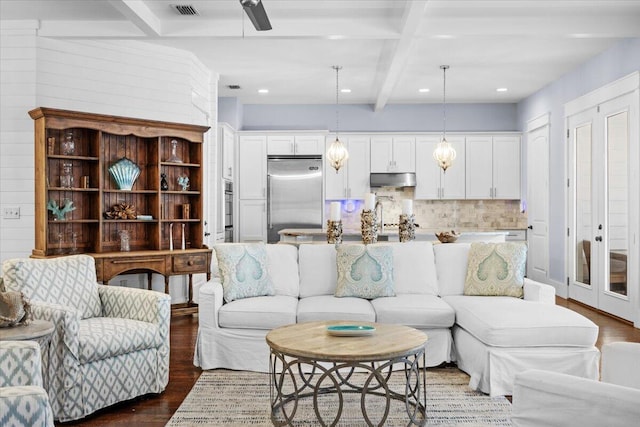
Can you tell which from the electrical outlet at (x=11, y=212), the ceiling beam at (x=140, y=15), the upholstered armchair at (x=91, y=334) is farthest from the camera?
the electrical outlet at (x=11, y=212)

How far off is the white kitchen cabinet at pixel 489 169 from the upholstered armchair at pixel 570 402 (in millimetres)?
7299

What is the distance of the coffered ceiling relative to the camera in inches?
189

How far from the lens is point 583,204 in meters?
6.61

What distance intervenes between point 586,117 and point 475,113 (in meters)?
2.74

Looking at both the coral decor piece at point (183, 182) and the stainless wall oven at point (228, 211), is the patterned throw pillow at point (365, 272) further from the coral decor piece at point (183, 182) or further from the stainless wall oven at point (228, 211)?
the stainless wall oven at point (228, 211)

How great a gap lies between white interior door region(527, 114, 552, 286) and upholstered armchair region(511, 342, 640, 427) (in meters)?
6.36

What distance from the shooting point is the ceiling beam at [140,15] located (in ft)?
14.6

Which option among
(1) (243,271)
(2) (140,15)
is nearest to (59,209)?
(2) (140,15)

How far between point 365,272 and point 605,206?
133 inches

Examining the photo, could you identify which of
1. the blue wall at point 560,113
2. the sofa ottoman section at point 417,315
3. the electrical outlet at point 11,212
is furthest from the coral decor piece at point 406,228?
the electrical outlet at point 11,212

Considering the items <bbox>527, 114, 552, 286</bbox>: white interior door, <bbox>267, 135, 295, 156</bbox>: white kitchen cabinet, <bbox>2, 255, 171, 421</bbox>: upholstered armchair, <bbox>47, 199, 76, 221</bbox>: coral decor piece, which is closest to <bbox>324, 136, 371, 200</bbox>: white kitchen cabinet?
<bbox>267, 135, 295, 156</bbox>: white kitchen cabinet

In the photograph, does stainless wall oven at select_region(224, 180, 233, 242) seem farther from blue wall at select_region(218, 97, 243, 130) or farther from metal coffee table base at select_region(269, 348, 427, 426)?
metal coffee table base at select_region(269, 348, 427, 426)

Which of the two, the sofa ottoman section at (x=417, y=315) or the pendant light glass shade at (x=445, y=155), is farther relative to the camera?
the pendant light glass shade at (x=445, y=155)

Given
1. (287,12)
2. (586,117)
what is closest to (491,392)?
(287,12)
